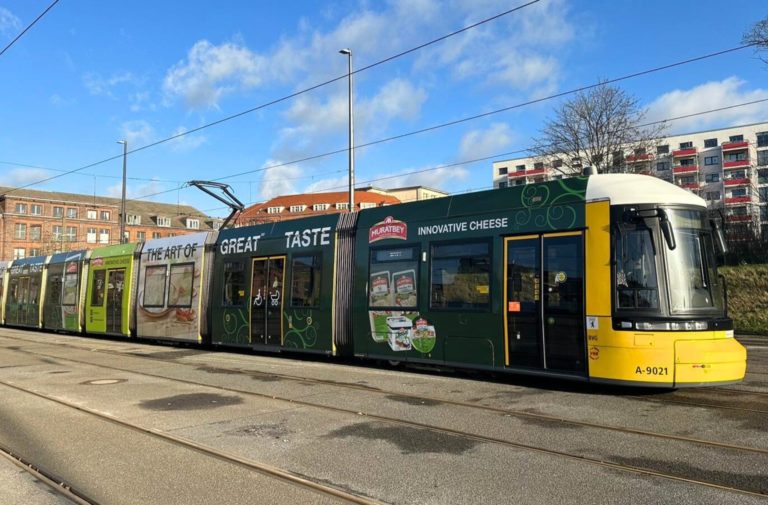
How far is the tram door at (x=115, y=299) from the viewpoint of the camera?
20.3 metres

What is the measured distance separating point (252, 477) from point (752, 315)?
21.4 meters

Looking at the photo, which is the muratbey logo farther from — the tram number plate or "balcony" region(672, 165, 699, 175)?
"balcony" region(672, 165, 699, 175)

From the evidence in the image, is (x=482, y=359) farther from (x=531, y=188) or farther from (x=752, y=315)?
(x=752, y=315)

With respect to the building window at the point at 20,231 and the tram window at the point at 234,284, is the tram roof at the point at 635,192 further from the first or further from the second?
the building window at the point at 20,231

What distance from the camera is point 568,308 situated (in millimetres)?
8438

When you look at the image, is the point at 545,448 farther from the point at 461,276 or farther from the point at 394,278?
the point at 394,278

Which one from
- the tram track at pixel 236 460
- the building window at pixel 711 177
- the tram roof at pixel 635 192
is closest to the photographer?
the tram track at pixel 236 460

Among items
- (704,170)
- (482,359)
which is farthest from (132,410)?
(704,170)

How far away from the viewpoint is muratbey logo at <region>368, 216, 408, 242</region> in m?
11.2

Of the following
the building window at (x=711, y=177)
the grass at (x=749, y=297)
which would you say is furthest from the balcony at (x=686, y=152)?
the grass at (x=749, y=297)

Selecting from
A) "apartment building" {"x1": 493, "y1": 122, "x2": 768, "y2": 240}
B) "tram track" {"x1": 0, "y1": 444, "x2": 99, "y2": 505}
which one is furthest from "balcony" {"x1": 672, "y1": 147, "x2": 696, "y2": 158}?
"tram track" {"x1": 0, "y1": 444, "x2": 99, "y2": 505}

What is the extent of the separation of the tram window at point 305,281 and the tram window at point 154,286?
6.51 m

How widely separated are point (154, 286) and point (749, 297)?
20717mm

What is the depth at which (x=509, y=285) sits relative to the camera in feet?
30.3
